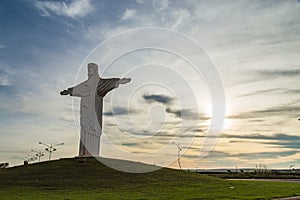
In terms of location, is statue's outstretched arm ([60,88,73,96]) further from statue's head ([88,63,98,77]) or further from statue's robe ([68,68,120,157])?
statue's head ([88,63,98,77])

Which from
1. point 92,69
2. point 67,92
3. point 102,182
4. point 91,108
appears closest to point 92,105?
point 91,108

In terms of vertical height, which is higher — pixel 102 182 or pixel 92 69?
pixel 92 69

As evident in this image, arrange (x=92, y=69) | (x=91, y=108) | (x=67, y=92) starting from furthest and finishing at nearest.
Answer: (x=67, y=92), (x=92, y=69), (x=91, y=108)

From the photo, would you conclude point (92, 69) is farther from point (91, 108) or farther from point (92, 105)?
point (91, 108)

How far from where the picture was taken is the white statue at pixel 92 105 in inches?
1294

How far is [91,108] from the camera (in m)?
33.4

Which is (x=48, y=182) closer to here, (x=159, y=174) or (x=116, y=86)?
(x=159, y=174)

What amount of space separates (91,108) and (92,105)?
31cm

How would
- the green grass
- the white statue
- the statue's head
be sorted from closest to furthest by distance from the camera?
the green grass, the white statue, the statue's head

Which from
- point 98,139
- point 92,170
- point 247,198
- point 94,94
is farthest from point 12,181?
point 247,198

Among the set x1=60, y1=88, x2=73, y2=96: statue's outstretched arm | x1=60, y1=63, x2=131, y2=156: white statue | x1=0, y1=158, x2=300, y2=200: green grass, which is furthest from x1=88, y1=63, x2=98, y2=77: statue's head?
x1=0, y1=158, x2=300, y2=200: green grass

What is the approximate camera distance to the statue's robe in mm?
32875

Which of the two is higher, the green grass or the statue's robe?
the statue's robe

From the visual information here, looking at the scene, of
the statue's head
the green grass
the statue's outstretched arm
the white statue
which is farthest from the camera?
the statue's outstretched arm
